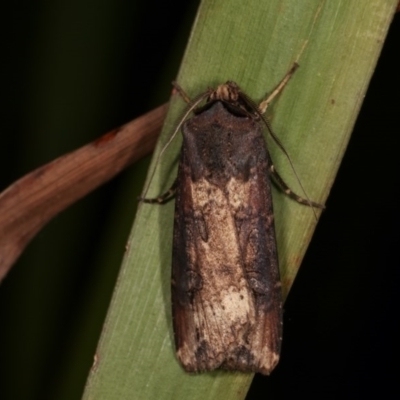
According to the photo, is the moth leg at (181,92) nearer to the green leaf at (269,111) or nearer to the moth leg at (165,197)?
the green leaf at (269,111)

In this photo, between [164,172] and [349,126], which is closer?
[349,126]

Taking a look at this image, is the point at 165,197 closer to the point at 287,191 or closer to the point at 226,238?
the point at 226,238

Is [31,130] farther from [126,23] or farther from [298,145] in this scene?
[298,145]

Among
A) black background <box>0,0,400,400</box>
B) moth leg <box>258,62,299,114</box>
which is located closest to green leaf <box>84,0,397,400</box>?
moth leg <box>258,62,299,114</box>

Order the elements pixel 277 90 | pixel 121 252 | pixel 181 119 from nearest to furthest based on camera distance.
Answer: pixel 277 90 < pixel 181 119 < pixel 121 252

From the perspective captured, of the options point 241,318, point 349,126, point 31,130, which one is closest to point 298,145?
point 349,126

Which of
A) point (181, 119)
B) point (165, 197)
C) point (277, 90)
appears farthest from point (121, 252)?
point (277, 90)

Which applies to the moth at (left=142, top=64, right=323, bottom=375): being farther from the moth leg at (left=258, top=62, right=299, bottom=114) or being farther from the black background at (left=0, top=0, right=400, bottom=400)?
the black background at (left=0, top=0, right=400, bottom=400)
